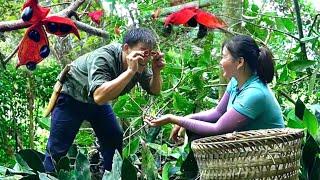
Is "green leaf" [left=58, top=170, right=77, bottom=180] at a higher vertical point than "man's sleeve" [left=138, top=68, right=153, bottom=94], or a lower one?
lower

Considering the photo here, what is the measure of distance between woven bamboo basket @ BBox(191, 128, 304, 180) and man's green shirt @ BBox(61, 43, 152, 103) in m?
0.72

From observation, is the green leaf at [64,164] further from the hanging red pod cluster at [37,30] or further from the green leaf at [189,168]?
the hanging red pod cluster at [37,30]

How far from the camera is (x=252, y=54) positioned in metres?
2.56

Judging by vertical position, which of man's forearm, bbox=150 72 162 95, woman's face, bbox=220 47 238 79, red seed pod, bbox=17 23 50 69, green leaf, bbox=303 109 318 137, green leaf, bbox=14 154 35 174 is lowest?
green leaf, bbox=14 154 35 174

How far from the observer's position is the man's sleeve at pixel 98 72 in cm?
262

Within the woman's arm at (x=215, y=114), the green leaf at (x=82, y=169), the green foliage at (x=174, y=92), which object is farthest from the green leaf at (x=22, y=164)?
the woman's arm at (x=215, y=114)

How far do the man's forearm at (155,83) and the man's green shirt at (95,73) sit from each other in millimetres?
53

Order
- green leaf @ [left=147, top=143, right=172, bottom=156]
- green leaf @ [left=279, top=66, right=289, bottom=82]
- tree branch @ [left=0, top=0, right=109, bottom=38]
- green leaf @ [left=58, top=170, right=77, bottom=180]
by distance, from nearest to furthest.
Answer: tree branch @ [left=0, top=0, right=109, bottom=38]
green leaf @ [left=58, top=170, right=77, bottom=180]
green leaf @ [left=147, top=143, right=172, bottom=156]
green leaf @ [left=279, top=66, right=289, bottom=82]

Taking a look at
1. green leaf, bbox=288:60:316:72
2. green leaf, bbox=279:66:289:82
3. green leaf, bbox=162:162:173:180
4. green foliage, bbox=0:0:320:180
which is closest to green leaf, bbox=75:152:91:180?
green foliage, bbox=0:0:320:180

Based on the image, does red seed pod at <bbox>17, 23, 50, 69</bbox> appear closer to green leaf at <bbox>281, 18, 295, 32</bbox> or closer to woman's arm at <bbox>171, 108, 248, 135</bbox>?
woman's arm at <bbox>171, 108, 248, 135</bbox>

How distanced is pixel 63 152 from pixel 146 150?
0.63m

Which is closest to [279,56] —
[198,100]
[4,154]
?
[198,100]

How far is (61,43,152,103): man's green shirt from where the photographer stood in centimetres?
267

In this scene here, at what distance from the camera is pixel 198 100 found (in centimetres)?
365
